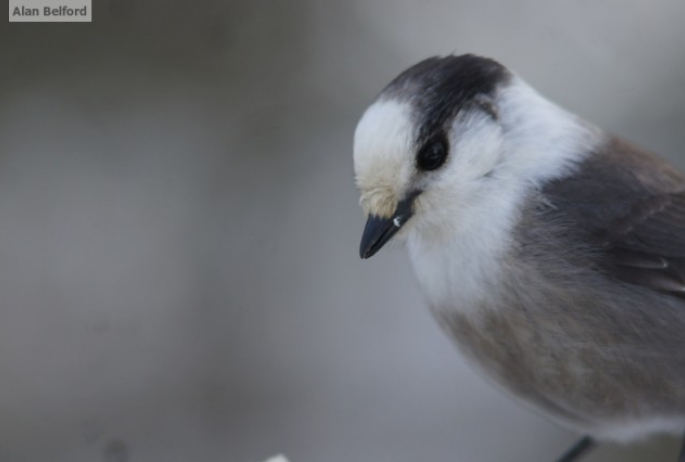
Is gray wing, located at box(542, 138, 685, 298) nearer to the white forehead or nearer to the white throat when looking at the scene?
the white throat

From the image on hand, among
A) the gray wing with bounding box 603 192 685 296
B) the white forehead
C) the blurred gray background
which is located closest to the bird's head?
the white forehead

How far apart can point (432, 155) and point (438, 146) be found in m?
0.02

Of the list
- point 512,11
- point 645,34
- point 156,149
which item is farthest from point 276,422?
point 645,34

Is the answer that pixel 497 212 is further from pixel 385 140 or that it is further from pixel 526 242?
pixel 385 140

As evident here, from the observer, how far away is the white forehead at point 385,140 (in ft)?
6.21

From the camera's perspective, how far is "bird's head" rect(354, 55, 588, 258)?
191 cm

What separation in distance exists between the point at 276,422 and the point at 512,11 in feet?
4.75

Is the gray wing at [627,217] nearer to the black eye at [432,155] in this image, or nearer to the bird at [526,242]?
the bird at [526,242]

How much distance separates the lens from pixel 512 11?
345 centimetres

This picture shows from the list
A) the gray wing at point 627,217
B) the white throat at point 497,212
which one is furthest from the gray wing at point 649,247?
the white throat at point 497,212

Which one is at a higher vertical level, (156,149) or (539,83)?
(539,83)

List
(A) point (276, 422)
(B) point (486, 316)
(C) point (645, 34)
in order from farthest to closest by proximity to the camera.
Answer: (C) point (645, 34) < (A) point (276, 422) < (B) point (486, 316)

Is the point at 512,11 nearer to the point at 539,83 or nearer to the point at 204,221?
the point at 539,83

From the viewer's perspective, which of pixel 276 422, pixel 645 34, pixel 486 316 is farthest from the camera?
pixel 645 34
